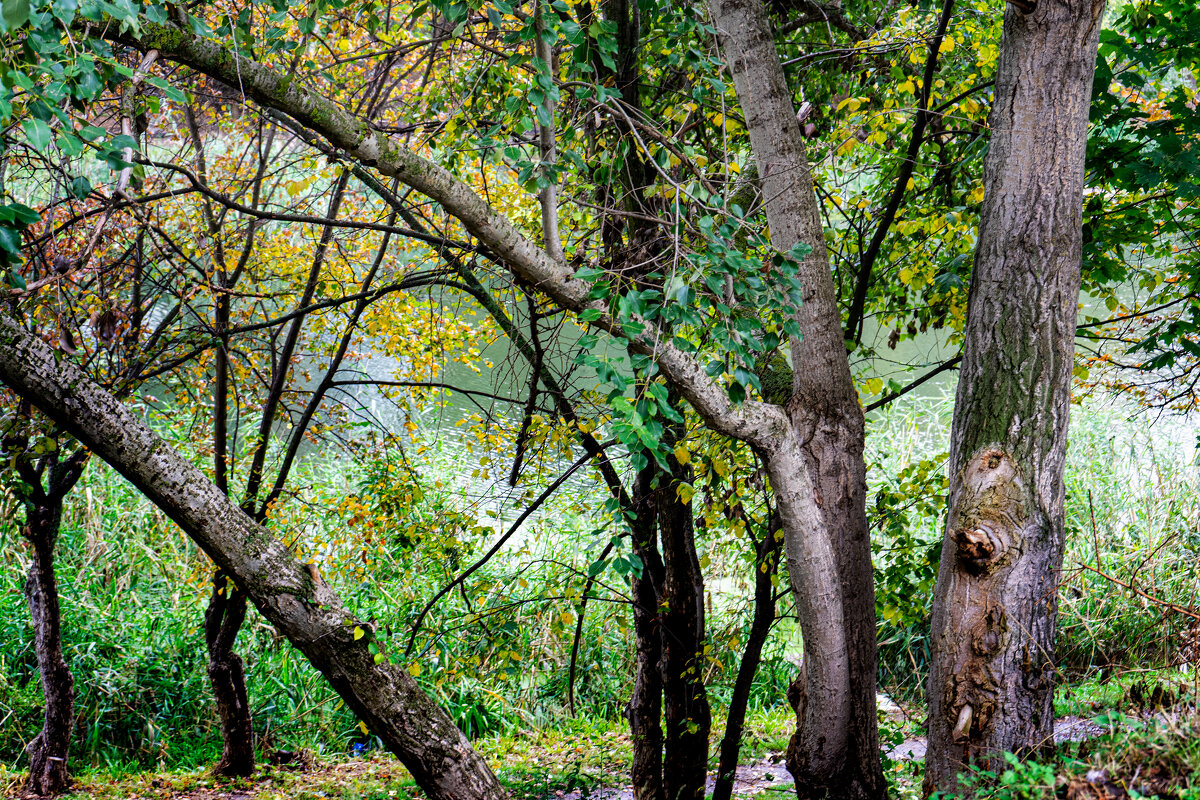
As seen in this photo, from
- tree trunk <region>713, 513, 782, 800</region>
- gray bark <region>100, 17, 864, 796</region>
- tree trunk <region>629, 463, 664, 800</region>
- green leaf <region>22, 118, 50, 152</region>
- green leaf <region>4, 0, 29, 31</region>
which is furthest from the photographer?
tree trunk <region>629, 463, 664, 800</region>

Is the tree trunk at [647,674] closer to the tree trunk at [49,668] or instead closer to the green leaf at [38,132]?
the green leaf at [38,132]

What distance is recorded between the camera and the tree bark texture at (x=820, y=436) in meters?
2.87

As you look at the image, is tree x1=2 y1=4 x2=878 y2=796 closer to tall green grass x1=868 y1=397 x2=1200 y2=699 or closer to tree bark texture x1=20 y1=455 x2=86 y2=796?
tall green grass x1=868 y1=397 x2=1200 y2=699

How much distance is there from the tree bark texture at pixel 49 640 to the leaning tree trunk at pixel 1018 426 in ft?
14.7

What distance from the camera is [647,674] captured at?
4.12m

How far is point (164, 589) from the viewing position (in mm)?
6871

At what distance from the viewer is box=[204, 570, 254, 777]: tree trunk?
16.2ft

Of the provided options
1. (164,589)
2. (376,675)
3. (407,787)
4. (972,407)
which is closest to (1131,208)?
(972,407)

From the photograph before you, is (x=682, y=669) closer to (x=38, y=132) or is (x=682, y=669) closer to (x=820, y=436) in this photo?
(x=820, y=436)

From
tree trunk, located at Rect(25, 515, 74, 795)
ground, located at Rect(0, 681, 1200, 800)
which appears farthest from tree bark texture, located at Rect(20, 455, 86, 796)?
ground, located at Rect(0, 681, 1200, 800)

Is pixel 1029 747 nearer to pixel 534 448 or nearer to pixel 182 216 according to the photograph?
pixel 534 448

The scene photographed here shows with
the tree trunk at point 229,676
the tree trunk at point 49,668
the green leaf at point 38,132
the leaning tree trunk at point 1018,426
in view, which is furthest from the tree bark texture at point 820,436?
the tree trunk at point 49,668

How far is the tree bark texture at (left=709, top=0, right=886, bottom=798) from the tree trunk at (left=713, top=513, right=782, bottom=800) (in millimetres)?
603

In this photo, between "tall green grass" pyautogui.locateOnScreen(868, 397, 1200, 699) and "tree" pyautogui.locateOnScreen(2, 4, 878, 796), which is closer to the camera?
"tree" pyautogui.locateOnScreen(2, 4, 878, 796)
